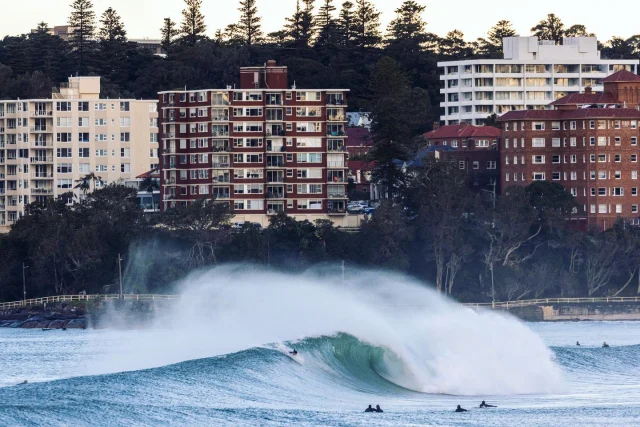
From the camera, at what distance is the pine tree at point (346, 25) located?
182 meters

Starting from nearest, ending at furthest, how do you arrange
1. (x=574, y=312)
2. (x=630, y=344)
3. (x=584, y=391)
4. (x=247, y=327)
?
(x=584, y=391) < (x=247, y=327) < (x=630, y=344) < (x=574, y=312)

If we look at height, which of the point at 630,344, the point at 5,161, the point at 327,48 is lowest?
the point at 630,344

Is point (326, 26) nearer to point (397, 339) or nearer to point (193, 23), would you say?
point (193, 23)

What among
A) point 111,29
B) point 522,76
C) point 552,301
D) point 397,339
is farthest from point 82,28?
point 397,339

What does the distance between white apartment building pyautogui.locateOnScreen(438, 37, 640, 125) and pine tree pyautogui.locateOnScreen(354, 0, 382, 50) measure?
→ 42.5ft

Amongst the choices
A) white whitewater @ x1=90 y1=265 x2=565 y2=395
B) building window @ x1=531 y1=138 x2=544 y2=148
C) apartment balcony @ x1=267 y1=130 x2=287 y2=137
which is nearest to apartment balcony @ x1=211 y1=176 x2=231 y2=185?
apartment balcony @ x1=267 y1=130 x2=287 y2=137

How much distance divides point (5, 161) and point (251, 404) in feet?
301

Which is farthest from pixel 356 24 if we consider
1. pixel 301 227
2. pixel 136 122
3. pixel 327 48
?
pixel 301 227

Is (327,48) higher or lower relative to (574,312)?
higher

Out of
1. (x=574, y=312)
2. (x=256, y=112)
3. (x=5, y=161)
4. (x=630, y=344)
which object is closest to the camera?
(x=630, y=344)

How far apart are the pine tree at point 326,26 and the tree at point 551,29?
25.2 m

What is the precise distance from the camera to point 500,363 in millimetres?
59438

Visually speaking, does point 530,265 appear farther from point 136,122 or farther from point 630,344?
point 136,122

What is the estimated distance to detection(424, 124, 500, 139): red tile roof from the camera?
14188cm
